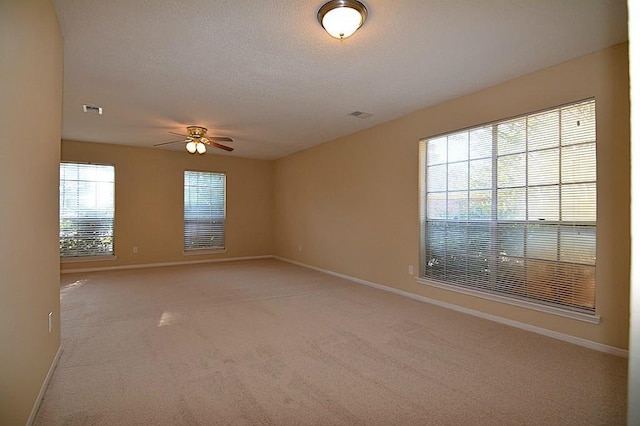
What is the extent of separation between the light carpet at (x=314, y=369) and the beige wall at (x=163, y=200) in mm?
2870

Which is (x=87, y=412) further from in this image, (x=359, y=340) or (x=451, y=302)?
(x=451, y=302)

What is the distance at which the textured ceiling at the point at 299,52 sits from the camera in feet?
7.62

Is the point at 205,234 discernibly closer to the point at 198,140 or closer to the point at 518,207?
the point at 198,140

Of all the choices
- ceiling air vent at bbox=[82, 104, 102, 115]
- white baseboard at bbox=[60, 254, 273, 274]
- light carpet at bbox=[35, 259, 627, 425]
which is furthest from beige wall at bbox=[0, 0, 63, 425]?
white baseboard at bbox=[60, 254, 273, 274]

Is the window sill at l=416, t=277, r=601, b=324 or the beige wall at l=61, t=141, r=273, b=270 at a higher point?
the beige wall at l=61, t=141, r=273, b=270

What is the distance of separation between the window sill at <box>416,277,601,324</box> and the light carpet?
0.90ft

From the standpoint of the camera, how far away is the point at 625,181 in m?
2.72

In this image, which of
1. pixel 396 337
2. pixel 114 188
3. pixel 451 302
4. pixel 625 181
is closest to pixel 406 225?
pixel 451 302

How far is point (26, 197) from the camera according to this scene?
1848mm

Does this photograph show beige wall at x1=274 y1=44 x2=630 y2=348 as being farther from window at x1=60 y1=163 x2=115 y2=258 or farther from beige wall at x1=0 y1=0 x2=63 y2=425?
beige wall at x1=0 y1=0 x2=63 y2=425

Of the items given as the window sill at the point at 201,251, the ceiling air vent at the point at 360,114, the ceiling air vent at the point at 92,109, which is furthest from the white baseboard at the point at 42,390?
the window sill at the point at 201,251

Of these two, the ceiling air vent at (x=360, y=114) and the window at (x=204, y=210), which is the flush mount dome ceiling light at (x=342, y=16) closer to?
the ceiling air vent at (x=360, y=114)

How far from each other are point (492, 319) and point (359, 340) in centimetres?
166

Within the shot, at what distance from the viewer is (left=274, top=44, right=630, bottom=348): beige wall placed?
2791mm
